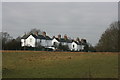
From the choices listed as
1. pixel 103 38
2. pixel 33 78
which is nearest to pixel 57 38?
pixel 103 38

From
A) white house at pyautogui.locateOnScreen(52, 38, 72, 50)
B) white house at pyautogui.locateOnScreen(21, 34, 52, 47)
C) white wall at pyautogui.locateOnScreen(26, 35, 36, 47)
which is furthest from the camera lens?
white house at pyautogui.locateOnScreen(52, 38, 72, 50)

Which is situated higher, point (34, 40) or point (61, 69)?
point (34, 40)

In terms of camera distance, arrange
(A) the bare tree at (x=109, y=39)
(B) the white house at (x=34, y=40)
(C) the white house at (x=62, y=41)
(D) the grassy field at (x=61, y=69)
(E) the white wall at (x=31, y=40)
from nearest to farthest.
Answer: (D) the grassy field at (x=61, y=69) → (A) the bare tree at (x=109, y=39) → (B) the white house at (x=34, y=40) → (E) the white wall at (x=31, y=40) → (C) the white house at (x=62, y=41)

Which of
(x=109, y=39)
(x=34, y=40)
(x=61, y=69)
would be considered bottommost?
(x=61, y=69)

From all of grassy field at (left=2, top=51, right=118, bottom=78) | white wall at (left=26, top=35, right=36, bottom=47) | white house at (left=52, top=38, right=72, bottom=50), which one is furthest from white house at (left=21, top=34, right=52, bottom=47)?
grassy field at (left=2, top=51, right=118, bottom=78)

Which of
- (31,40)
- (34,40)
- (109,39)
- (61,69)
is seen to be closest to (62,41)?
(34,40)

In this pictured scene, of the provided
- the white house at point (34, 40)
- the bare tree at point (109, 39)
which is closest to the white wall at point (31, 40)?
the white house at point (34, 40)

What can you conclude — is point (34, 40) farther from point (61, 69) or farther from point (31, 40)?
point (61, 69)

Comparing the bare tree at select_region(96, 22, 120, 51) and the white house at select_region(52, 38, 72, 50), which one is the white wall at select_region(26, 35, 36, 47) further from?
the bare tree at select_region(96, 22, 120, 51)

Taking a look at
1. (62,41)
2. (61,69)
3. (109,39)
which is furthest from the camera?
(62,41)

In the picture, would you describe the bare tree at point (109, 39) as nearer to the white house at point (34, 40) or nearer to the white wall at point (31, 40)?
the white house at point (34, 40)

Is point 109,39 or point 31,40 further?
point 31,40

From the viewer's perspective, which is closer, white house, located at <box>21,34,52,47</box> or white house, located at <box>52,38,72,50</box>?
white house, located at <box>21,34,52,47</box>

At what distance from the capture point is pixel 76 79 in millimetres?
12305
